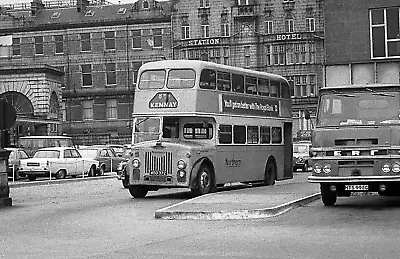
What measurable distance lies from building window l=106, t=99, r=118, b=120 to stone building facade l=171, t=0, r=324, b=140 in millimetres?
9076

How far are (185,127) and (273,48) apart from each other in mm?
63794

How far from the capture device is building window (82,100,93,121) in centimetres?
9781

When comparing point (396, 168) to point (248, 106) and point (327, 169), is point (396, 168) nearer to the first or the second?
point (327, 169)

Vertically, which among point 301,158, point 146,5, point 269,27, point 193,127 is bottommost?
point 301,158

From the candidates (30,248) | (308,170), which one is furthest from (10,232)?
(308,170)

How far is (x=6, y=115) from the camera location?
2473 centimetres

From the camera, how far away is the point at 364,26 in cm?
4144

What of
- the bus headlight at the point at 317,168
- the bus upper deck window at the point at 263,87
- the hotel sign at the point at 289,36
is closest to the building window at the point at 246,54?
the hotel sign at the point at 289,36

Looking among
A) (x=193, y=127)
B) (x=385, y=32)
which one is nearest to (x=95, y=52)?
(x=385, y=32)

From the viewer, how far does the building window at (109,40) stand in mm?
96812

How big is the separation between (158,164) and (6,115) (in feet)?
14.7

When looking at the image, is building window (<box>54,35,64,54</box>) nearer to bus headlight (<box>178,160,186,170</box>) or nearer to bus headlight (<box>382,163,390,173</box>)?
bus headlight (<box>178,160,186,170</box>)

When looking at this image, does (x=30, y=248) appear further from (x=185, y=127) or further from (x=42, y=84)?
(x=42, y=84)

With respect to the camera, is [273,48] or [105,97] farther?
[105,97]
